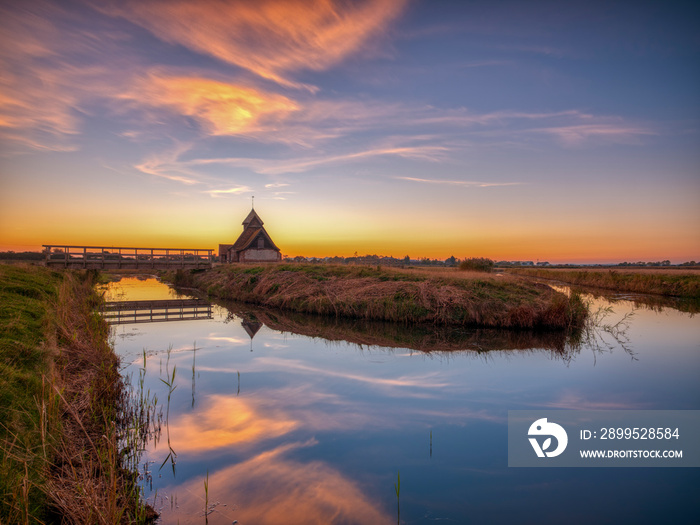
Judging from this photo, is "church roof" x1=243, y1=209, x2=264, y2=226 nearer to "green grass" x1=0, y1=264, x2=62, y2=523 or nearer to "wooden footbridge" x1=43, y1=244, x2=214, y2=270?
"wooden footbridge" x1=43, y1=244, x2=214, y2=270

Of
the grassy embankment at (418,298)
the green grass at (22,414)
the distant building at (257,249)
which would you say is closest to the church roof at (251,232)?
the distant building at (257,249)

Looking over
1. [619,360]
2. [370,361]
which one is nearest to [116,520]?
[370,361]

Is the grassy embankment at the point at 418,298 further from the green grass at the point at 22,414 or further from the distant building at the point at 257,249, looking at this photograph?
the distant building at the point at 257,249

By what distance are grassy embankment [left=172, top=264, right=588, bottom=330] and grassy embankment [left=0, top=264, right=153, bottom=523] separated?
43.3ft

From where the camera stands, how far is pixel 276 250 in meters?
56.2

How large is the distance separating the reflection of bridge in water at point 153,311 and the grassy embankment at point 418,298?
165 inches

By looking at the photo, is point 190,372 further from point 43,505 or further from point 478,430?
point 478,430

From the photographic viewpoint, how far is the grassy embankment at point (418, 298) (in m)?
18.1

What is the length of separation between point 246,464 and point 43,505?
2.85 metres

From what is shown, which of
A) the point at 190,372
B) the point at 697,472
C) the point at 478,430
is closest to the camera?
the point at 697,472

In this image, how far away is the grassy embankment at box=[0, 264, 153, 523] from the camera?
4176mm

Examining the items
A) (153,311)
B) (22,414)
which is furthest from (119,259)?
(22,414)

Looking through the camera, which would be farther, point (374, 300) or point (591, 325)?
point (374, 300)

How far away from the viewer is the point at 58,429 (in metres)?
5.55
